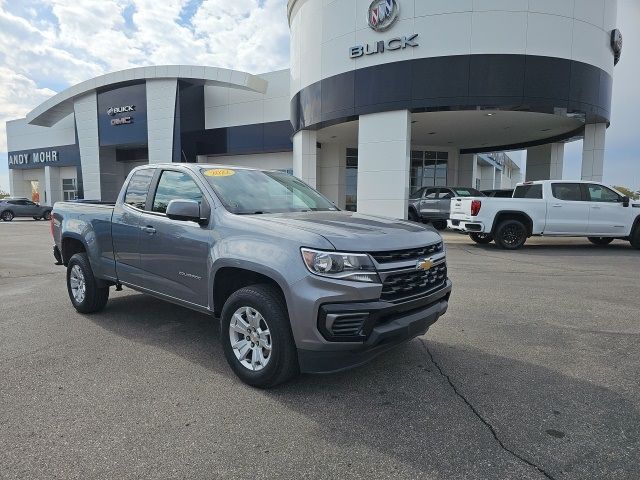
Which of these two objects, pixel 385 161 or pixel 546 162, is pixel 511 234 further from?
pixel 546 162

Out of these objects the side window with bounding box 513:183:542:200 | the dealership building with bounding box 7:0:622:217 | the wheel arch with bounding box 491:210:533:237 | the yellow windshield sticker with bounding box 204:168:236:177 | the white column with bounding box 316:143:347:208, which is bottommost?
the wheel arch with bounding box 491:210:533:237

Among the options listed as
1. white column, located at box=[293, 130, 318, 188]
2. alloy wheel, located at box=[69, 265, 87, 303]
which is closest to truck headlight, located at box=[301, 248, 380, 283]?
alloy wheel, located at box=[69, 265, 87, 303]

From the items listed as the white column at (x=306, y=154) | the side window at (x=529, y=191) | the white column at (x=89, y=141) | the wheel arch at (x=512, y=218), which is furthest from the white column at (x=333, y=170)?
the white column at (x=89, y=141)

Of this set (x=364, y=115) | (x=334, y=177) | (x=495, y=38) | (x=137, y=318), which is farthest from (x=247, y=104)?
(x=137, y=318)

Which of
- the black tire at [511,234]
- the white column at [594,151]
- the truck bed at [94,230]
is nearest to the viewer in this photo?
the truck bed at [94,230]

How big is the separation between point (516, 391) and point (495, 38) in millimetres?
15071

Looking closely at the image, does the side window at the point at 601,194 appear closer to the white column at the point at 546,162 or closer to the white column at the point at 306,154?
Result: the white column at the point at 546,162

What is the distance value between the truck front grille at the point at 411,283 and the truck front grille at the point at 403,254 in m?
0.12

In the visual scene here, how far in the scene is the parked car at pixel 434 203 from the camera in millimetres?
18422

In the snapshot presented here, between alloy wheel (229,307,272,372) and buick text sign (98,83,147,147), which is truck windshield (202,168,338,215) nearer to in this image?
alloy wheel (229,307,272,372)

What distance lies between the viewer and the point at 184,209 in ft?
12.2

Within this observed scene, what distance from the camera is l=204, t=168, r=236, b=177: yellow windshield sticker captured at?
171 inches

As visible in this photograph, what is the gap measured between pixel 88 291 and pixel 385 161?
533 inches

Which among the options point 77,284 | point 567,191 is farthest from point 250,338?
point 567,191
